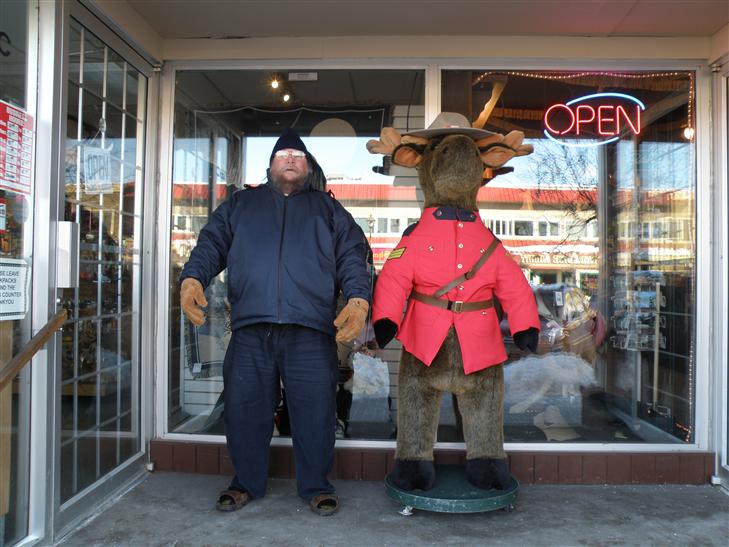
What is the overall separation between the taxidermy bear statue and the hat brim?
0.04ft

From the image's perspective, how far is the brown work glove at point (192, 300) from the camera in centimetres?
298

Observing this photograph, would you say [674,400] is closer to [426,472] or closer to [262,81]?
[426,472]

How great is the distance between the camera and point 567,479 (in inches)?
147

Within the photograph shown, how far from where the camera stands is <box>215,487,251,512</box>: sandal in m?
3.25

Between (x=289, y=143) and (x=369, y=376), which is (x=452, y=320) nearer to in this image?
(x=369, y=376)

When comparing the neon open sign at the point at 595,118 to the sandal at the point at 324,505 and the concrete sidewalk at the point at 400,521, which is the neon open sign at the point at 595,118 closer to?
the concrete sidewalk at the point at 400,521

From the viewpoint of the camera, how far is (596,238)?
14.2 ft

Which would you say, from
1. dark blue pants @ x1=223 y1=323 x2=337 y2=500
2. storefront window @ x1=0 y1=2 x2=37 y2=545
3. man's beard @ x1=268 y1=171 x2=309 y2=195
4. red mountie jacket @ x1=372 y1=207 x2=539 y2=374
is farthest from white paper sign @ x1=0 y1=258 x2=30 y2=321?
red mountie jacket @ x1=372 y1=207 x2=539 y2=374

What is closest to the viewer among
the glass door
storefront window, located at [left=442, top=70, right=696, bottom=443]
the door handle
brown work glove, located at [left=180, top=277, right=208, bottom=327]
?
the door handle

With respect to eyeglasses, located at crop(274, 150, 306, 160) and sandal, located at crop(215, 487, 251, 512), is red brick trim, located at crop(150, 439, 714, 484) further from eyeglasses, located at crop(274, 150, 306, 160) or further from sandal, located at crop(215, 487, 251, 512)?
eyeglasses, located at crop(274, 150, 306, 160)

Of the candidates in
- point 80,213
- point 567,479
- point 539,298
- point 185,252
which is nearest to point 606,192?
point 539,298

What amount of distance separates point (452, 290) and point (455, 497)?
1.05 metres

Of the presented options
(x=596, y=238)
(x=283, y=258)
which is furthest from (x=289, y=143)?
(x=596, y=238)

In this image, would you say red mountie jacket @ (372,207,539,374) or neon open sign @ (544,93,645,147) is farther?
neon open sign @ (544,93,645,147)
